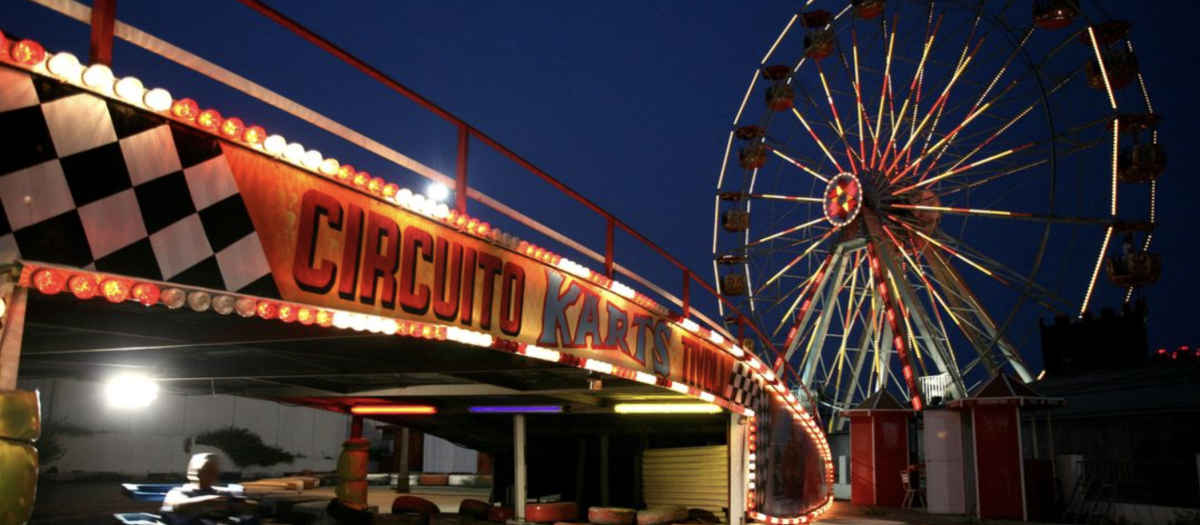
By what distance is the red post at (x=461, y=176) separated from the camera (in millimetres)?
7211

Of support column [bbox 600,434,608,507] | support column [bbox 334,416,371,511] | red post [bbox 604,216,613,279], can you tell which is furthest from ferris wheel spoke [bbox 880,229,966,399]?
red post [bbox 604,216,613,279]

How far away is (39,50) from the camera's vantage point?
418 cm

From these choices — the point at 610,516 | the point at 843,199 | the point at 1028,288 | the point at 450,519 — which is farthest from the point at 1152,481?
the point at 450,519

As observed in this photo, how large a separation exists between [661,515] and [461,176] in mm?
9458

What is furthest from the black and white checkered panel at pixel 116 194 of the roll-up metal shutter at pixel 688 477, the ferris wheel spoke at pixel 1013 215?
the ferris wheel spoke at pixel 1013 215

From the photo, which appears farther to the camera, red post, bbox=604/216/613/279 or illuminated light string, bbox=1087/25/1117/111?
illuminated light string, bbox=1087/25/1117/111

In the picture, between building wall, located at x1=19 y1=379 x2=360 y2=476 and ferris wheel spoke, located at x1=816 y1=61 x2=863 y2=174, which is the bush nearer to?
building wall, located at x1=19 y1=379 x2=360 y2=476

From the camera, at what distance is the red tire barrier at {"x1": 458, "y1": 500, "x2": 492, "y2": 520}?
16.5 meters

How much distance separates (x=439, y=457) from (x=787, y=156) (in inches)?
763

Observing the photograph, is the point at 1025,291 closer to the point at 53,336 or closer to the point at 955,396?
the point at 955,396

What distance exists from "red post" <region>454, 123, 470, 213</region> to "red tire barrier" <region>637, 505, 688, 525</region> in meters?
9.06

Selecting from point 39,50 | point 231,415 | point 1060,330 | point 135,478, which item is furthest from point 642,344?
point 1060,330

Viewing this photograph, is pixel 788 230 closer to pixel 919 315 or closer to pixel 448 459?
pixel 919 315

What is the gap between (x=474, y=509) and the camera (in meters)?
16.5
